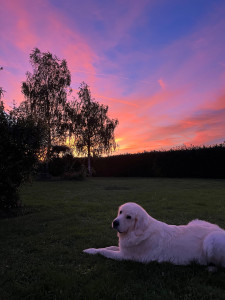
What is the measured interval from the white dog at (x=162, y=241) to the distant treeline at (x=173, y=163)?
77.5 ft

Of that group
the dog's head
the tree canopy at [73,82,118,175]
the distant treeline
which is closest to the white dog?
the dog's head

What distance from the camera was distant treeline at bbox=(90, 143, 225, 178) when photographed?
25.0 metres

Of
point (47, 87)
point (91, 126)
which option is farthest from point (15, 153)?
point (91, 126)

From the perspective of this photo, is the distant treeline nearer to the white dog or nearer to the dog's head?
the white dog

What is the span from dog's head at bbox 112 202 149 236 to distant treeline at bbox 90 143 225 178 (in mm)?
24052

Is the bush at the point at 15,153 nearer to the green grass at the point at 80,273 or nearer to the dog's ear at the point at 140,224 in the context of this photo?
the green grass at the point at 80,273

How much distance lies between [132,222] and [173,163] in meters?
25.5

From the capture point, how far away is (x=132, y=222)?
11.6ft

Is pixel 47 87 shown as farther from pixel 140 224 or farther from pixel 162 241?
pixel 162 241

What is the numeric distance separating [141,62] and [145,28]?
243 centimetres

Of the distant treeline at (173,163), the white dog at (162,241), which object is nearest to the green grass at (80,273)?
the white dog at (162,241)

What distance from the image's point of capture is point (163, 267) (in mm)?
3244

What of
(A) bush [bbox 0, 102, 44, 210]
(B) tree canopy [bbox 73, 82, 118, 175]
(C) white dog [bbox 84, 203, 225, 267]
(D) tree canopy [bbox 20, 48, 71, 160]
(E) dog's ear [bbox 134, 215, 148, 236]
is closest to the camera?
(C) white dog [bbox 84, 203, 225, 267]

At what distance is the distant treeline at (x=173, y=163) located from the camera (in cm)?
2495
